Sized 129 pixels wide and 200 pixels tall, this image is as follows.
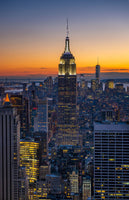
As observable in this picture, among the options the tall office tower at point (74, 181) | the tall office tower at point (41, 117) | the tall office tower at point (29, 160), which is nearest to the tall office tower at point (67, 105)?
the tall office tower at point (41, 117)

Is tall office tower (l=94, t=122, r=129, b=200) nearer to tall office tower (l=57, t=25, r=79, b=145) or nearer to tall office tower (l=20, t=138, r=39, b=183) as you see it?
tall office tower (l=20, t=138, r=39, b=183)

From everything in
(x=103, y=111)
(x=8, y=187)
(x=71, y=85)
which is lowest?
(x=8, y=187)

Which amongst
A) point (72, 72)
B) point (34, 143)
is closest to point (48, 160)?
point (34, 143)

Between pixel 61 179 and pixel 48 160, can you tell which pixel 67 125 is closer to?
pixel 48 160

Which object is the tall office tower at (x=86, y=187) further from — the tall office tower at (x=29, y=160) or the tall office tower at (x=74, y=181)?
the tall office tower at (x=29, y=160)

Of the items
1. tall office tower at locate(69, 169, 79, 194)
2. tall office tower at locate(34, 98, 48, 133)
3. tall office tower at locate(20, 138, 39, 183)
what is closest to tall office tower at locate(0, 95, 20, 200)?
tall office tower at locate(20, 138, 39, 183)
